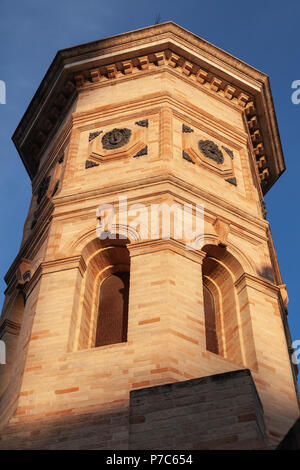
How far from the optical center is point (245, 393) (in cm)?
962

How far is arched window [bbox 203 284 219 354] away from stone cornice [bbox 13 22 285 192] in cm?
796

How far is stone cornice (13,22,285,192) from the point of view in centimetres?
2058

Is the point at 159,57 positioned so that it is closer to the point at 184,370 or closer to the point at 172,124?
the point at 172,124

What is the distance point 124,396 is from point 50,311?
3.05 meters

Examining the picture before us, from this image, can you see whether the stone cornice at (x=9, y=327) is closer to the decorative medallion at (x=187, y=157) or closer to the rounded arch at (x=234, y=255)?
the rounded arch at (x=234, y=255)

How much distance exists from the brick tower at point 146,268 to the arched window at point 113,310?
4cm

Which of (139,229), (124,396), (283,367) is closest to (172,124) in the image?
(139,229)

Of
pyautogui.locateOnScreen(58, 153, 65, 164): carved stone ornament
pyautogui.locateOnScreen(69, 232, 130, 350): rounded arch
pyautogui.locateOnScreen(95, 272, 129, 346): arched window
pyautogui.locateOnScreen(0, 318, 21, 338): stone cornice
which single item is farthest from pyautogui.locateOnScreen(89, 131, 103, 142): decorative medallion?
pyautogui.locateOnScreen(0, 318, 21, 338): stone cornice

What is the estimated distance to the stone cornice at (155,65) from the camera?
20578mm

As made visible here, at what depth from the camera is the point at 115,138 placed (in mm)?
18391

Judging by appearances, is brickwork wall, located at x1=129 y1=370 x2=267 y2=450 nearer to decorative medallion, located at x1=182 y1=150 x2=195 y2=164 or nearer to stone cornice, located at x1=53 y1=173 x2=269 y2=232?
stone cornice, located at x1=53 y1=173 x2=269 y2=232

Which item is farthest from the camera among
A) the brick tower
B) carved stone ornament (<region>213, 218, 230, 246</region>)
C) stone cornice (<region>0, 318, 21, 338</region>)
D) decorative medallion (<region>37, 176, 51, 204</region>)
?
decorative medallion (<region>37, 176, 51, 204</region>)

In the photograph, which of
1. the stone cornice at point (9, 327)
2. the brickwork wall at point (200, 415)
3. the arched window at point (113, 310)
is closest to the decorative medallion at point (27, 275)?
the stone cornice at point (9, 327)

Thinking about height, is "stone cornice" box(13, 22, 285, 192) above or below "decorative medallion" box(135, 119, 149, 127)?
above
